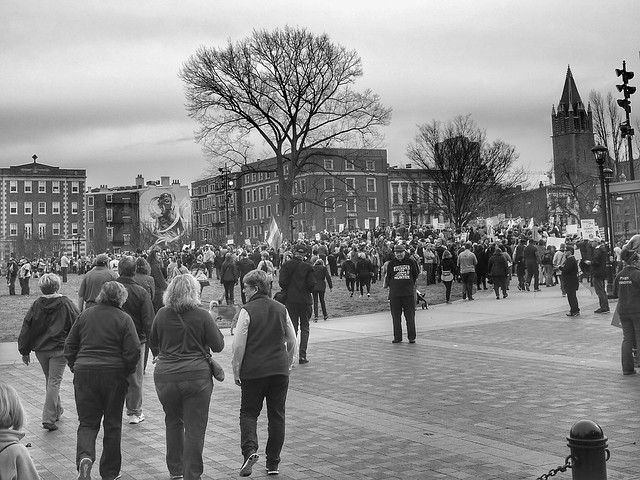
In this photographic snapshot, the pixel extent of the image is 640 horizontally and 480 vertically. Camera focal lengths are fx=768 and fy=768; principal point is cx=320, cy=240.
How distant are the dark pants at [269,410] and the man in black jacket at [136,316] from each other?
7.98 ft

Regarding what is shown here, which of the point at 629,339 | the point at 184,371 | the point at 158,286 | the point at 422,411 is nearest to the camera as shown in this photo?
the point at 184,371

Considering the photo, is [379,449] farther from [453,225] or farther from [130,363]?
[453,225]

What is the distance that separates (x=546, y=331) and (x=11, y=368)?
10625 mm

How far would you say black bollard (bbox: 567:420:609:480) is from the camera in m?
4.33

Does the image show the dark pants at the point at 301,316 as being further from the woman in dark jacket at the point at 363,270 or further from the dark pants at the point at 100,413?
the woman in dark jacket at the point at 363,270

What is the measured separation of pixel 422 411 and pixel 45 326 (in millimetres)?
4358

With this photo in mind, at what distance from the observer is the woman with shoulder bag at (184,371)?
595 centimetres

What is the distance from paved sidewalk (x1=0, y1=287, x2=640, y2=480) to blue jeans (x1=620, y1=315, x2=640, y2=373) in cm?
18

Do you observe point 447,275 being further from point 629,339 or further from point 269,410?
point 269,410

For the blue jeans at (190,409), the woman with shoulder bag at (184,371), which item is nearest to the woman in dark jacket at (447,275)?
the woman with shoulder bag at (184,371)

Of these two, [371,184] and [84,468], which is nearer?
[84,468]

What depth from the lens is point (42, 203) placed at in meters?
106

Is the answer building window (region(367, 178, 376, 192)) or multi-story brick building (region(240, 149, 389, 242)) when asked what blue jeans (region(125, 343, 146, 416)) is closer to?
multi-story brick building (region(240, 149, 389, 242))

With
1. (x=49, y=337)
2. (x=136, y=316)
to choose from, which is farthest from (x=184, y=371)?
(x=136, y=316)
